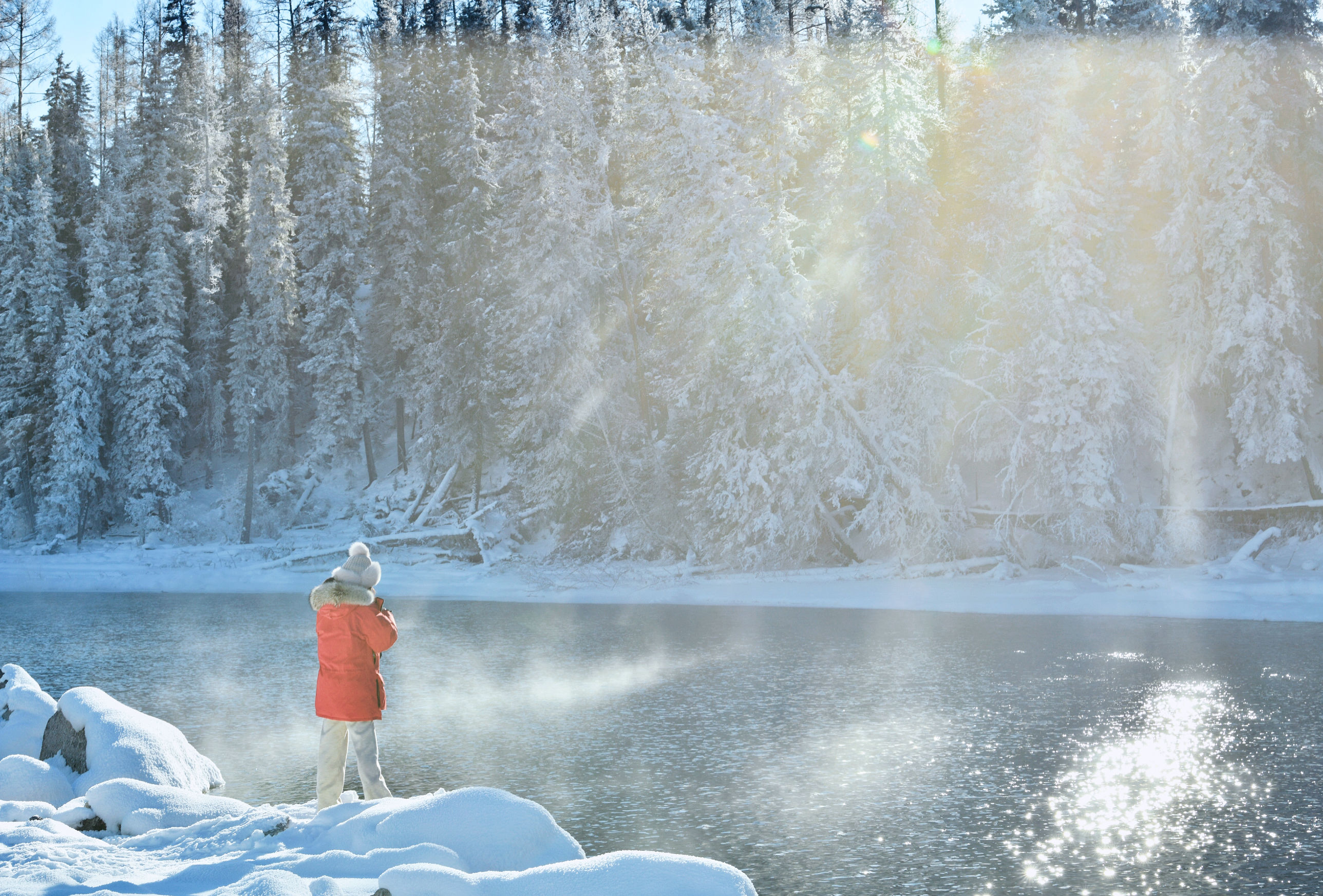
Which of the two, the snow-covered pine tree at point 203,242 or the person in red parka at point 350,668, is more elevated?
the snow-covered pine tree at point 203,242

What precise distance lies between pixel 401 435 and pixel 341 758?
126 ft

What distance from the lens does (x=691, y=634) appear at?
20359mm

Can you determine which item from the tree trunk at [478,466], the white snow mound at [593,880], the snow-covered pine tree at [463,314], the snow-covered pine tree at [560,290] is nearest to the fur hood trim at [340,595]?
the white snow mound at [593,880]

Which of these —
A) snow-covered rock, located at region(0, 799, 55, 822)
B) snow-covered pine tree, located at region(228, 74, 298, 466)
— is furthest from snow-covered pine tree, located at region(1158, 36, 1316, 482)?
snow-covered pine tree, located at region(228, 74, 298, 466)

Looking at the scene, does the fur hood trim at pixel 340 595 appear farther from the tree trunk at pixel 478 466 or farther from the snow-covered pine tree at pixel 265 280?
the snow-covered pine tree at pixel 265 280

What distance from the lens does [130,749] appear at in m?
9.12

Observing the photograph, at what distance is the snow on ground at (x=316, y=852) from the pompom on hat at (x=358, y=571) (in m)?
1.46

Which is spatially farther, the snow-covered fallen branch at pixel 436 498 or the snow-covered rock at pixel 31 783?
the snow-covered fallen branch at pixel 436 498

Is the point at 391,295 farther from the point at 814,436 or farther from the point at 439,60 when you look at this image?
the point at 814,436

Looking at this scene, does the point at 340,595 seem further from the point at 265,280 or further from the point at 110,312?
the point at 110,312

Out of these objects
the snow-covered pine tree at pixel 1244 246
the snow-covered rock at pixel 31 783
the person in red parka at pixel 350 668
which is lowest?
the snow-covered rock at pixel 31 783

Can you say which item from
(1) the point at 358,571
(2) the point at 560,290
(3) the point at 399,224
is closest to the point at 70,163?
(3) the point at 399,224

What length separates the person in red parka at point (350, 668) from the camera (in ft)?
24.1

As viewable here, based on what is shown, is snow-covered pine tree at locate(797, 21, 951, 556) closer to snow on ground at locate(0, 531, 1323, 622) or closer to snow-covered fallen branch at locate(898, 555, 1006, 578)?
snow-covered fallen branch at locate(898, 555, 1006, 578)
